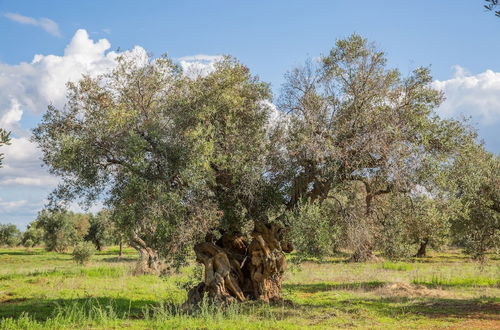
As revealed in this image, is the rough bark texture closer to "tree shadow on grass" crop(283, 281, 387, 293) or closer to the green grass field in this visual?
the green grass field

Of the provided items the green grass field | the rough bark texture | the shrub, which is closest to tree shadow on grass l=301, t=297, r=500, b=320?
the green grass field

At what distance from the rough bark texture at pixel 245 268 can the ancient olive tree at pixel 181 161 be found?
0.16 feet

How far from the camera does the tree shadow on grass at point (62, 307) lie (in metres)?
20.2

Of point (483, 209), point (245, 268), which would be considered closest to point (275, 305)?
point (245, 268)

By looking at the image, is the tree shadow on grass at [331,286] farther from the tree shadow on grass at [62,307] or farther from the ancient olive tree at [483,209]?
the tree shadow on grass at [62,307]

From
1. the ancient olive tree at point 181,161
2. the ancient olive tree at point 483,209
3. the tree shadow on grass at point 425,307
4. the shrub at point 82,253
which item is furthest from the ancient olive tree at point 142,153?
the shrub at point 82,253

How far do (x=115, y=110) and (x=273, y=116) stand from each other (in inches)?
270

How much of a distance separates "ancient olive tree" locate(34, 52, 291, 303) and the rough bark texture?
5 centimetres

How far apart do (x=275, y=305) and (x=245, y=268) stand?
2.38 meters

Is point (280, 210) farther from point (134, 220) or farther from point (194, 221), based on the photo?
point (134, 220)

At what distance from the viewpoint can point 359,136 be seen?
1944cm

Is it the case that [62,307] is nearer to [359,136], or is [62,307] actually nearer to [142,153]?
[142,153]

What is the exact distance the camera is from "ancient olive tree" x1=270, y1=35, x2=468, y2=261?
758 inches

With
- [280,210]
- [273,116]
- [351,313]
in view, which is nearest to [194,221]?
[280,210]
